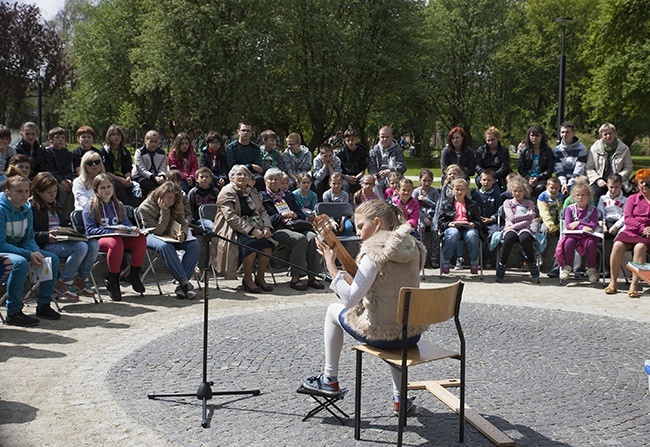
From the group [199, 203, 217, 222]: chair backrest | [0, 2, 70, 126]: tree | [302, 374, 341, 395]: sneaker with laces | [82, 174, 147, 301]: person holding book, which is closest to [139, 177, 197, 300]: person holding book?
[82, 174, 147, 301]: person holding book

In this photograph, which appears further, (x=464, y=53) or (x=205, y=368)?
(x=464, y=53)

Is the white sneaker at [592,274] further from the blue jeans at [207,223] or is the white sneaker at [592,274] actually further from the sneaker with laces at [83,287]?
the sneaker with laces at [83,287]

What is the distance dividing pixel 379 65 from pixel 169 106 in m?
14.0

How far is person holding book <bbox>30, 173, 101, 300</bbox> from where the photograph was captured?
8.79 metres

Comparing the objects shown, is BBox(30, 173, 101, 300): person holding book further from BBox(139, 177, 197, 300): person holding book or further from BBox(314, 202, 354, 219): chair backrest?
BBox(314, 202, 354, 219): chair backrest

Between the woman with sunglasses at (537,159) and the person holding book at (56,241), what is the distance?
7171 millimetres

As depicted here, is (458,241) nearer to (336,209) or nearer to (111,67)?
(336,209)

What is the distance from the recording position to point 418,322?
450 cm

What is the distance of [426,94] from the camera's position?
146ft

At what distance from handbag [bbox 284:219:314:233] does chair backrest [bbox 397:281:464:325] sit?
20.7ft

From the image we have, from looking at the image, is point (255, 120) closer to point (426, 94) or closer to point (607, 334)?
point (426, 94)

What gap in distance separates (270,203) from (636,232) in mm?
5103

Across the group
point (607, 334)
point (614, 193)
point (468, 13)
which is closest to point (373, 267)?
point (607, 334)

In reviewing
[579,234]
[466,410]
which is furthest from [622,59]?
[466,410]
